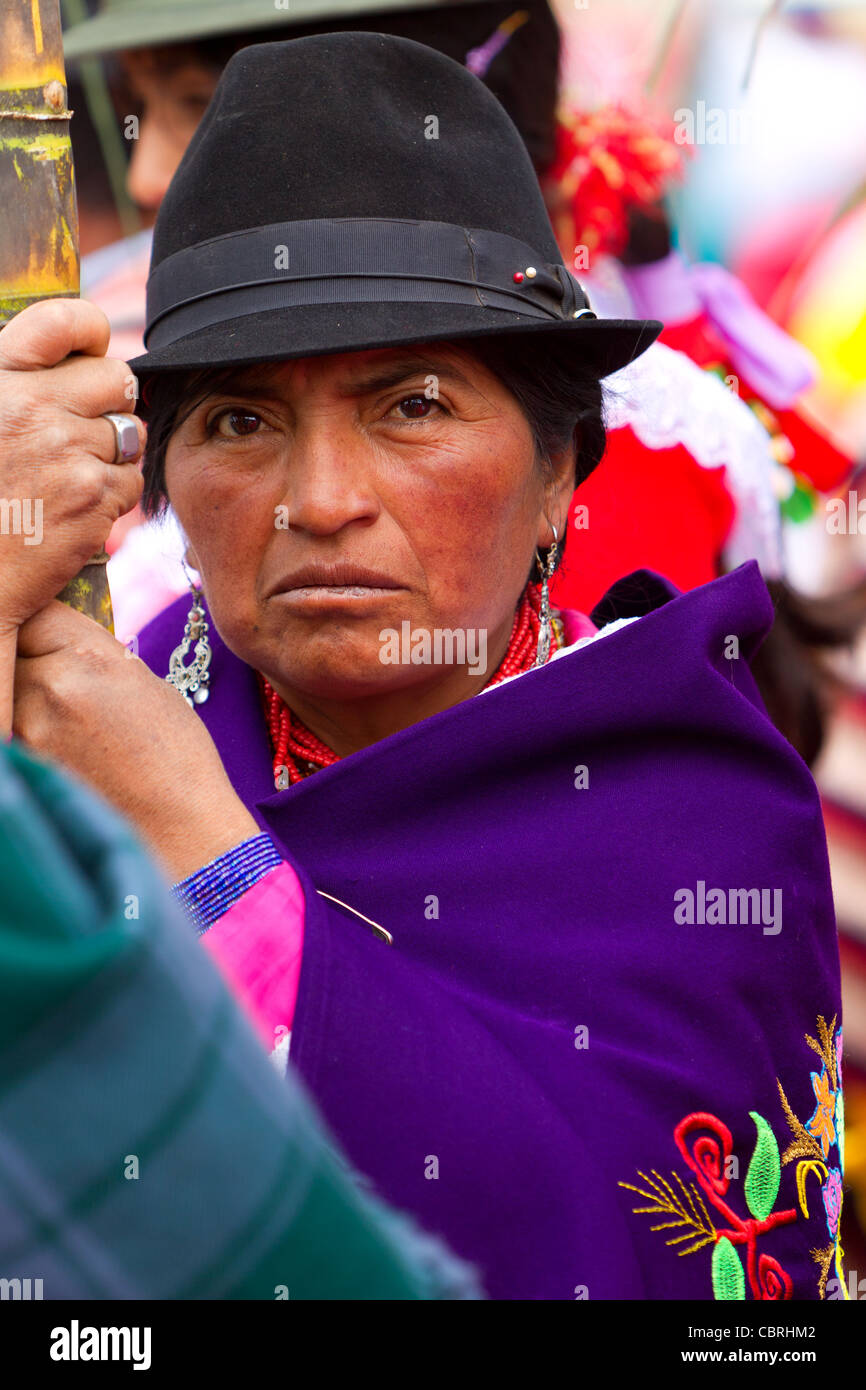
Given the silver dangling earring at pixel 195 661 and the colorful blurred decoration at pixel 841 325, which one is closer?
the silver dangling earring at pixel 195 661

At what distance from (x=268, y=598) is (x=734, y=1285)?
1.00 metres

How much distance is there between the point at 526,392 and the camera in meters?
1.99

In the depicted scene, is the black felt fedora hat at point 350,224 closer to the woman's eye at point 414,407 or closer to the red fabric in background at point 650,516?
the woman's eye at point 414,407

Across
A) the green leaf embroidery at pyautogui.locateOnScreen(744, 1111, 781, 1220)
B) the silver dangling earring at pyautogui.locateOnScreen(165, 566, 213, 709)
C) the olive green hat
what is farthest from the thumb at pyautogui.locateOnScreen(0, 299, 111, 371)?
the olive green hat

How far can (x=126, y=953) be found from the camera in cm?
60

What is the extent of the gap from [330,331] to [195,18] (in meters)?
2.16

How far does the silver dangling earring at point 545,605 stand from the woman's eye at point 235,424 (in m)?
0.49

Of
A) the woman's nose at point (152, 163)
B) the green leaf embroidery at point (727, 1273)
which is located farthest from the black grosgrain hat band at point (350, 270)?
the woman's nose at point (152, 163)

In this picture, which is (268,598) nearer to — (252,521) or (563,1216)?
(252,521)

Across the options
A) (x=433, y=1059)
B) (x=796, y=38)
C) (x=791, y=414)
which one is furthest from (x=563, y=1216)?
(x=796, y=38)

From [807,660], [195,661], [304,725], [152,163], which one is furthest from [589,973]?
[152,163]

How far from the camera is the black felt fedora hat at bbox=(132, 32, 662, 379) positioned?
1802 millimetres

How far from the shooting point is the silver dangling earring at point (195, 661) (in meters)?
2.27

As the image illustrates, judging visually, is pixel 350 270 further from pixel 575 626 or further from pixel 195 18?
pixel 195 18
